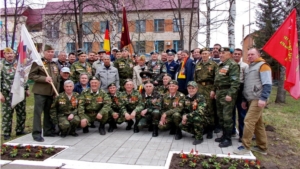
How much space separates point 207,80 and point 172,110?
42.5 inches

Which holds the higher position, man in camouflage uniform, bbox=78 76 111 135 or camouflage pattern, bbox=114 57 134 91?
camouflage pattern, bbox=114 57 134 91

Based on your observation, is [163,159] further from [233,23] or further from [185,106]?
[233,23]

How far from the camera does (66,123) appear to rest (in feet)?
19.3

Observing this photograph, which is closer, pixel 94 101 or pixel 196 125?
pixel 196 125

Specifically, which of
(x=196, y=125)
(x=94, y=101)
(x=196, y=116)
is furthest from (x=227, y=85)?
(x=94, y=101)

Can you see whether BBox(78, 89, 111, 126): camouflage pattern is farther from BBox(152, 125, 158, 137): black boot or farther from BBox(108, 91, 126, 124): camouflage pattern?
BBox(152, 125, 158, 137): black boot

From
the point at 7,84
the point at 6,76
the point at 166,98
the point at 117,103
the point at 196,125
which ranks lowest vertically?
the point at 196,125

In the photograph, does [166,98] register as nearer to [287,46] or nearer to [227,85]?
[227,85]

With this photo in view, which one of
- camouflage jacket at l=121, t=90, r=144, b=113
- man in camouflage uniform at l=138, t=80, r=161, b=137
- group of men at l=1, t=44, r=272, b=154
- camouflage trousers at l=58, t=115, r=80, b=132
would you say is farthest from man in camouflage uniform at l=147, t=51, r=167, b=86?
camouflage trousers at l=58, t=115, r=80, b=132

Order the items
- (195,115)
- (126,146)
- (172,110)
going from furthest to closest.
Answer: (172,110) → (195,115) → (126,146)

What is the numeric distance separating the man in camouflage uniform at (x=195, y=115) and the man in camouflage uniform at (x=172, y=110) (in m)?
0.18

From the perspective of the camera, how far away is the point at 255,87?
193 inches

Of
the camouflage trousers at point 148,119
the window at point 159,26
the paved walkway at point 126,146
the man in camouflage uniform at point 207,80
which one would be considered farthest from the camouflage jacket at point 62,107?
the window at point 159,26

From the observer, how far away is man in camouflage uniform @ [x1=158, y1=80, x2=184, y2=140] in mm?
5883
